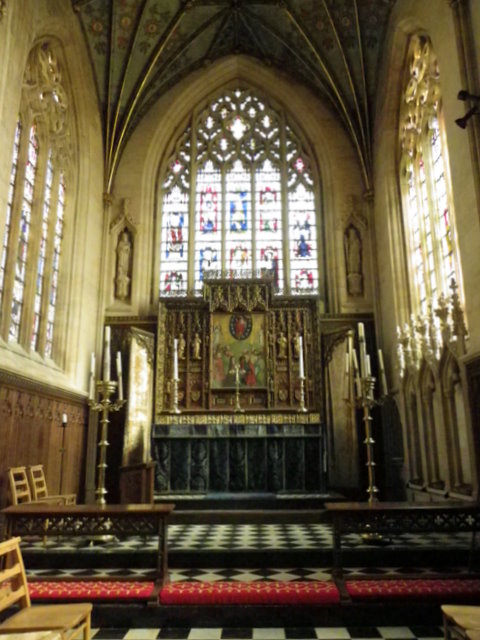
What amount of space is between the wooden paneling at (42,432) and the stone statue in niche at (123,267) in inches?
127

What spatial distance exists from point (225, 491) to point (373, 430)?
386 centimetres

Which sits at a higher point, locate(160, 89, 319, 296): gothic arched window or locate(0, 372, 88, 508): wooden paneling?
locate(160, 89, 319, 296): gothic arched window

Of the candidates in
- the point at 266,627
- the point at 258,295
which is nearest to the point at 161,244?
the point at 258,295

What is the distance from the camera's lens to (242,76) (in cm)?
1593

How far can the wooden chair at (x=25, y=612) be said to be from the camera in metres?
3.54

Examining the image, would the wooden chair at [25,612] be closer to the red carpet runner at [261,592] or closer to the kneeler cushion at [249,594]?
the red carpet runner at [261,592]

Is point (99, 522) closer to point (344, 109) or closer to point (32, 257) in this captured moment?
point (32, 257)

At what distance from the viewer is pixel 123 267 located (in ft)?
47.2

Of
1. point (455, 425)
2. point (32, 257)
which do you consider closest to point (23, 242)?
point (32, 257)

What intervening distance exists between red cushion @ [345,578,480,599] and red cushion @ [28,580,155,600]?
2.05 meters

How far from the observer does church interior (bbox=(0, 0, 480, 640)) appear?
230 inches

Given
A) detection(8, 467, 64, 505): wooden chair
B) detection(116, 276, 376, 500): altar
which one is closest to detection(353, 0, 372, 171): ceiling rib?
detection(116, 276, 376, 500): altar

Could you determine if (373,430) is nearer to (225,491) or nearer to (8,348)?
(225,491)

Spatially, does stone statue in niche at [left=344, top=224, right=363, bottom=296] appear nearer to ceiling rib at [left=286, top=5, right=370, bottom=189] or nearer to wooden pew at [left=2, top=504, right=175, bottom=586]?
ceiling rib at [left=286, top=5, right=370, bottom=189]
